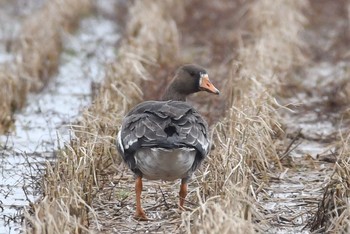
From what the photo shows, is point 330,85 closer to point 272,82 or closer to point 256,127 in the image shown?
point 272,82

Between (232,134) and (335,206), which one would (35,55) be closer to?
(232,134)

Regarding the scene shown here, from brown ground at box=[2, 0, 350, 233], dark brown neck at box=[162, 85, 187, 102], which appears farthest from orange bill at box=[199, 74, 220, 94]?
brown ground at box=[2, 0, 350, 233]

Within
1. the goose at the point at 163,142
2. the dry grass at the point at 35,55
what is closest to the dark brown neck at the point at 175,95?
the goose at the point at 163,142

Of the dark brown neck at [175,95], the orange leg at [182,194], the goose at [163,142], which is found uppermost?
the dark brown neck at [175,95]

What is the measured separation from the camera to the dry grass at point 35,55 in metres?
11.2

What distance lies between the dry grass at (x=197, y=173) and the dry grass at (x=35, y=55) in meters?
1.20

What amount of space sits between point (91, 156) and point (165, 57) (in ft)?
19.7

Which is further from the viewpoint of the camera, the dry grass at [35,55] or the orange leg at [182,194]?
the dry grass at [35,55]

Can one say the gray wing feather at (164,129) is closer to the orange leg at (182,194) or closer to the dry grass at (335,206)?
the orange leg at (182,194)

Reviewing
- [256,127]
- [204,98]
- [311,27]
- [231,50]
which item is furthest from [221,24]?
[256,127]

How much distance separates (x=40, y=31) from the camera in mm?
14609

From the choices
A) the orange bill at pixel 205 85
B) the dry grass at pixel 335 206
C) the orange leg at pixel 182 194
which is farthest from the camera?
the orange bill at pixel 205 85

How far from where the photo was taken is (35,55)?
1284 centimetres

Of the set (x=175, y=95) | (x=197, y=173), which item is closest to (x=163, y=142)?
(x=197, y=173)
